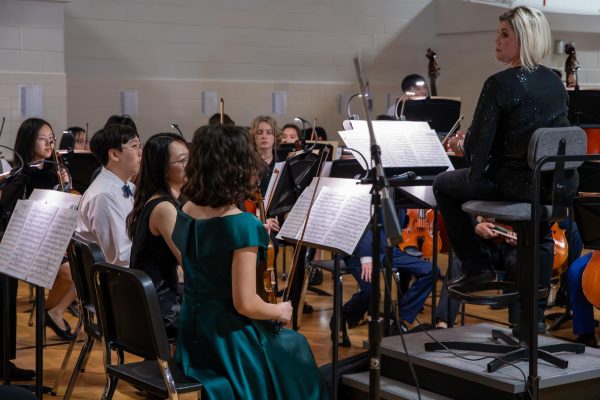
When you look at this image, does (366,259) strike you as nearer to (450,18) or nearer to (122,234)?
(122,234)

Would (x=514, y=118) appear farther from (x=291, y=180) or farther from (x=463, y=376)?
(x=291, y=180)

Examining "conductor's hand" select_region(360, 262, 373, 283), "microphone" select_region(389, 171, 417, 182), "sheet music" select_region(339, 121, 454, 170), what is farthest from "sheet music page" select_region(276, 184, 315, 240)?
"conductor's hand" select_region(360, 262, 373, 283)

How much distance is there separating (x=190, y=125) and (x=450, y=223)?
20.7 feet

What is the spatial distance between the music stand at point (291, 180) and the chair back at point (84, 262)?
903mm

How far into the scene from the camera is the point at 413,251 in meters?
5.33

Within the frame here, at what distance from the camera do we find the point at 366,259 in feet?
16.2

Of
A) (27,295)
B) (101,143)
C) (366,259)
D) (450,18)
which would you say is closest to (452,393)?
(366,259)

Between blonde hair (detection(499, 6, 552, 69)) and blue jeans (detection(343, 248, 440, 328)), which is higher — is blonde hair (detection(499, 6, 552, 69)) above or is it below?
above

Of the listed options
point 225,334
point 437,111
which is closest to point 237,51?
point 437,111

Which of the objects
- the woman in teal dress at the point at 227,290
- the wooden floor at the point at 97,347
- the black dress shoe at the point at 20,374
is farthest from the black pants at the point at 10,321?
the woman in teal dress at the point at 227,290

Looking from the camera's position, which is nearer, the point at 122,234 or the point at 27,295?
the point at 122,234

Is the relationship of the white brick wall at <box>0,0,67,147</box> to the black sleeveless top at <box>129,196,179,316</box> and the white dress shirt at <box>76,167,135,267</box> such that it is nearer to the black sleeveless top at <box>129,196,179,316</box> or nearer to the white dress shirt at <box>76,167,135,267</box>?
the white dress shirt at <box>76,167,135,267</box>

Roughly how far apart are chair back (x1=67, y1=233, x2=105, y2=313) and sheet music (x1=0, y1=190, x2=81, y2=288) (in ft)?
0.64

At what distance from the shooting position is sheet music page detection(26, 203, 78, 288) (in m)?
3.03
